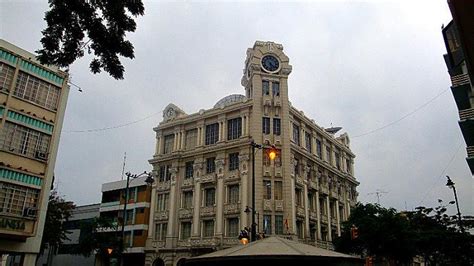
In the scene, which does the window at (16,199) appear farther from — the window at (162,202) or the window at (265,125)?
the window at (265,125)

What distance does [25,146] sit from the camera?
941 inches

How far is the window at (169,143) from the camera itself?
43.2m

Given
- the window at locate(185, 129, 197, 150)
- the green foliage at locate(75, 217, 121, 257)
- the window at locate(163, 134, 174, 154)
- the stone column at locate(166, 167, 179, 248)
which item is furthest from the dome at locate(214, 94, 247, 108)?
the green foliage at locate(75, 217, 121, 257)

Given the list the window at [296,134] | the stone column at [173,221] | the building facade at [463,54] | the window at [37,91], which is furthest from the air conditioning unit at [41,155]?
the window at [296,134]

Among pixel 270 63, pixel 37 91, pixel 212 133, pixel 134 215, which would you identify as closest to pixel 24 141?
pixel 37 91

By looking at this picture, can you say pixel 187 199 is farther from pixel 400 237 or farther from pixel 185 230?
pixel 400 237

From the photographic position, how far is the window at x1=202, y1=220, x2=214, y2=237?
36800mm

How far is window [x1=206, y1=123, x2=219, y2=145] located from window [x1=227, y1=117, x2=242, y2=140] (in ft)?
4.76

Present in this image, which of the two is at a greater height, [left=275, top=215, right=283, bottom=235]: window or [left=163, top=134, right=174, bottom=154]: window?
[left=163, top=134, right=174, bottom=154]: window

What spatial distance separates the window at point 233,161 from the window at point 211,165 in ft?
6.08

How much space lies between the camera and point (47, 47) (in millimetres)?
7105

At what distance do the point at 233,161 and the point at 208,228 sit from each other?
22.4ft

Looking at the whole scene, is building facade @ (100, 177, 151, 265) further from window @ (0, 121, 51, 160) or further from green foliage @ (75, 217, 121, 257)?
window @ (0, 121, 51, 160)

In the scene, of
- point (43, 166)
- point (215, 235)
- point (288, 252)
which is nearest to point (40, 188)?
point (43, 166)
